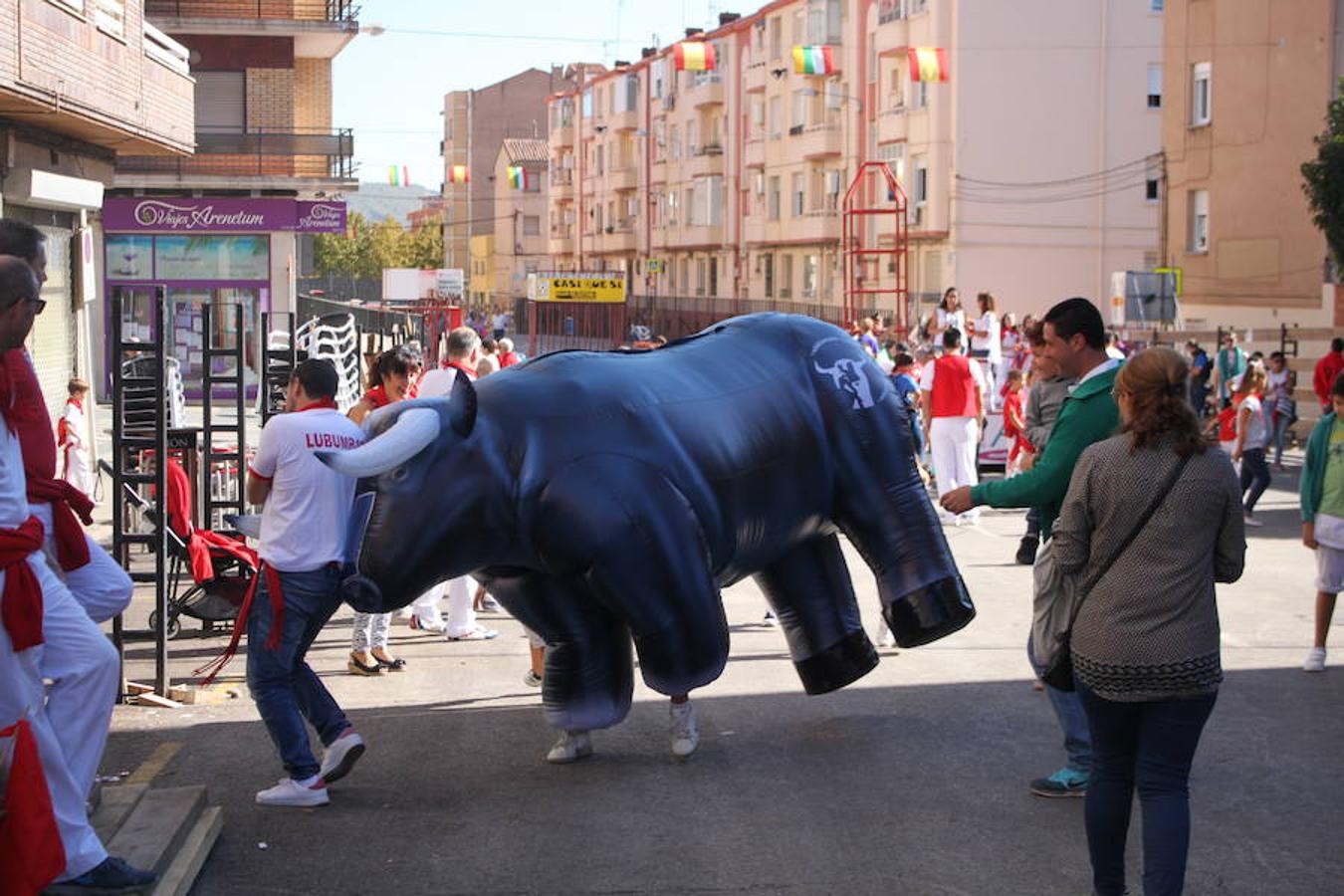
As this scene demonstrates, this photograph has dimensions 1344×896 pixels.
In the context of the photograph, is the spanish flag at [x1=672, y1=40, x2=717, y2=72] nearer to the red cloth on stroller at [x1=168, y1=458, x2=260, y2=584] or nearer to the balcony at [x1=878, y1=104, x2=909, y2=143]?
the balcony at [x1=878, y1=104, x2=909, y2=143]

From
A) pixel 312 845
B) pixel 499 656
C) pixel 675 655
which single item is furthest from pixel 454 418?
pixel 499 656

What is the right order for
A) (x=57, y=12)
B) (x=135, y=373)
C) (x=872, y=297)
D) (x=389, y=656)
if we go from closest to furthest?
(x=389, y=656) → (x=57, y=12) → (x=135, y=373) → (x=872, y=297)

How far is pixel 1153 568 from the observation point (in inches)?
221

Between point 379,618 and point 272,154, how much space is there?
30.0m

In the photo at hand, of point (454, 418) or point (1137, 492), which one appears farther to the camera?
point (454, 418)

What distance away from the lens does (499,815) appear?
7.23 m

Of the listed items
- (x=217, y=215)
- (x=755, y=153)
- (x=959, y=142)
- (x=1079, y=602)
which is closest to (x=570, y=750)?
(x=1079, y=602)

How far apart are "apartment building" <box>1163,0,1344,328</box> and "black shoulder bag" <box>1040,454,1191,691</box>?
28915 mm

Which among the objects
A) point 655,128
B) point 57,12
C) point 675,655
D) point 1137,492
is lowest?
point 675,655

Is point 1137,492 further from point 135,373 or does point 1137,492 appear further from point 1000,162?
point 1000,162

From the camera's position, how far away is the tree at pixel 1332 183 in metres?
27.8

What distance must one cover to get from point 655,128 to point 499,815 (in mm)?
71004

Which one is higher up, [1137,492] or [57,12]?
[57,12]

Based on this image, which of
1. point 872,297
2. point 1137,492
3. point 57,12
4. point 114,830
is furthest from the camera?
point 872,297
